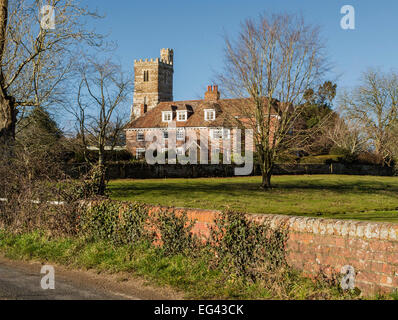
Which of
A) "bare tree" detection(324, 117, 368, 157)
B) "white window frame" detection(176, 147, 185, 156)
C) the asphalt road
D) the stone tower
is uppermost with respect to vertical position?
the stone tower

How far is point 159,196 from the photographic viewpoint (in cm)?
2419

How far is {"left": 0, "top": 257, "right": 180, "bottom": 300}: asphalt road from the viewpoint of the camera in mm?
7465

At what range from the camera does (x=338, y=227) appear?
7340 mm

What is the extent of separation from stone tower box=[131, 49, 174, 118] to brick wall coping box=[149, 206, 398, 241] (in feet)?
310

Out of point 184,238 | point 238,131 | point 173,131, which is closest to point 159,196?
point 238,131

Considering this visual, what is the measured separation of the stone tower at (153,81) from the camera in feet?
338

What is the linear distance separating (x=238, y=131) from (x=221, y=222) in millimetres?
24111

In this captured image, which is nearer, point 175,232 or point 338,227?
point 338,227

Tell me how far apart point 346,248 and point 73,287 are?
15.8 feet

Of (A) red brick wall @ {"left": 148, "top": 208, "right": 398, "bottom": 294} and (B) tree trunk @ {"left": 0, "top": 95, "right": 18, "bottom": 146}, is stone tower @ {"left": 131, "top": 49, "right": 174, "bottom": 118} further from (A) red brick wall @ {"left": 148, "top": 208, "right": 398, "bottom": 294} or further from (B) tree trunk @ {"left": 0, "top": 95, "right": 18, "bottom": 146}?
(A) red brick wall @ {"left": 148, "top": 208, "right": 398, "bottom": 294}

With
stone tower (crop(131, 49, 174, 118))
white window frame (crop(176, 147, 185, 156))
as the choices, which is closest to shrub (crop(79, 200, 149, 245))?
white window frame (crop(176, 147, 185, 156))

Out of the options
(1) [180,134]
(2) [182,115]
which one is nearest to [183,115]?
(2) [182,115]

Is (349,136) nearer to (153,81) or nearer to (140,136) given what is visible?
(140,136)
